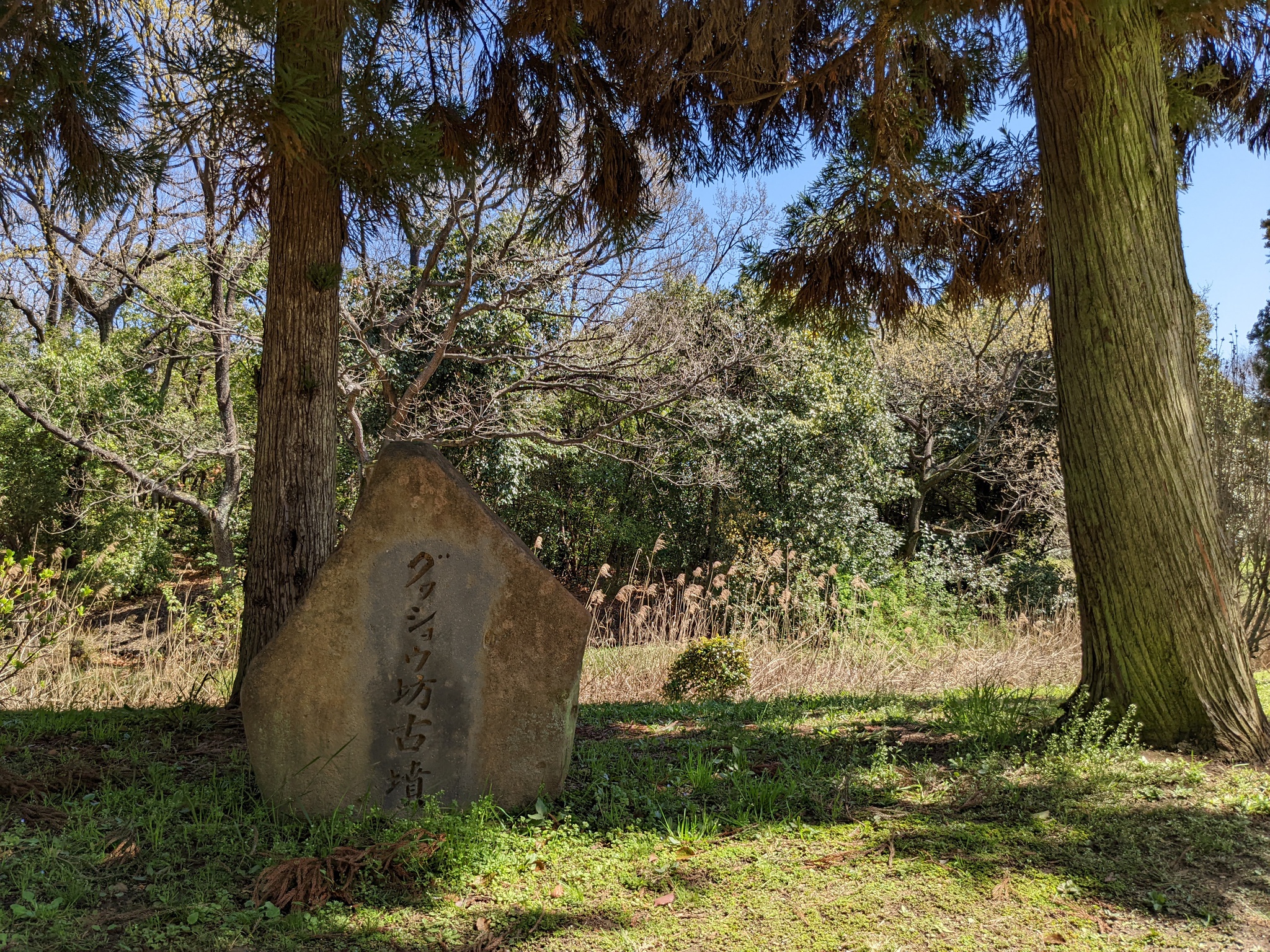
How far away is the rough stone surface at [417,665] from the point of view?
3.02 m

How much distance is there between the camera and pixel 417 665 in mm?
3064

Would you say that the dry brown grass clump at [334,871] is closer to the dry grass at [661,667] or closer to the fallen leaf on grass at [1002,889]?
the fallen leaf on grass at [1002,889]

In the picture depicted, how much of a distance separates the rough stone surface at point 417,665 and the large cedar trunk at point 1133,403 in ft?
7.47

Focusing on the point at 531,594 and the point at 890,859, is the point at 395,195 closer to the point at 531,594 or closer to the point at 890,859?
the point at 531,594

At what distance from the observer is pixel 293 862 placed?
2627mm

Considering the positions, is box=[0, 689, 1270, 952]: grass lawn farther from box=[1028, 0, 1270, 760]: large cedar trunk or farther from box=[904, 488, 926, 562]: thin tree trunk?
box=[904, 488, 926, 562]: thin tree trunk

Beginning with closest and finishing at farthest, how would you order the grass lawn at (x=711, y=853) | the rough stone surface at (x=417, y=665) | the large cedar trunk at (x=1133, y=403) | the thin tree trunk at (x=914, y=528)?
the grass lawn at (x=711, y=853) → the rough stone surface at (x=417, y=665) → the large cedar trunk at (x=1133, y=403) → the thin tree trunk at (x=914, y=528)

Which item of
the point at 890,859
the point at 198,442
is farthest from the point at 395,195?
the point at 198,442

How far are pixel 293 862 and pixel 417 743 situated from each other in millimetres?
565

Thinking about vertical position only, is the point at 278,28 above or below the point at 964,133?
below

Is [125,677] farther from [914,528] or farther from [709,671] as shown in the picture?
[914,528]

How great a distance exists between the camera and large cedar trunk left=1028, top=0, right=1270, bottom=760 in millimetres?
3418

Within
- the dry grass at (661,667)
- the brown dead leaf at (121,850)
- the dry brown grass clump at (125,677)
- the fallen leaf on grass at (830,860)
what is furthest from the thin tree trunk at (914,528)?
the brown dead leaf at (121,850)

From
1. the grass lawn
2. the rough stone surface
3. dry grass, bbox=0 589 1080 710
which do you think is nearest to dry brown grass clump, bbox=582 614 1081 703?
dry grass, bbox=0 589 1080 710
